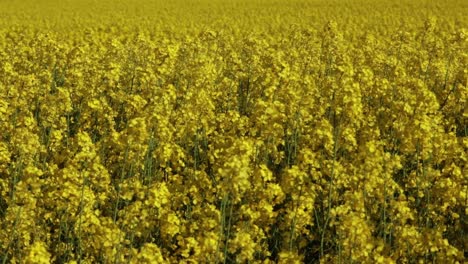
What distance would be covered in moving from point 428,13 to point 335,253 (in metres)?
22.6

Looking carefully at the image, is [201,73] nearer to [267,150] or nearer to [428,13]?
[267,150]

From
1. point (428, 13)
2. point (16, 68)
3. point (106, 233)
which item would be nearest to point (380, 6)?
point (428, 13)

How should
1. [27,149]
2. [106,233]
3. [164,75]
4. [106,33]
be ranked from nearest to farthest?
[106,233] → [27,149] → [164,75] → [106,33]

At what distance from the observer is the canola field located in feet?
17.4

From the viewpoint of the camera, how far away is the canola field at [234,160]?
5301 millimetres

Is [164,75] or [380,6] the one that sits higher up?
[380,6]

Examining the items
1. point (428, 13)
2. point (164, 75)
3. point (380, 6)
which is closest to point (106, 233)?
point (164, 75)

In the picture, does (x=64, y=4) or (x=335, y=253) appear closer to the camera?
(x=335, y=253)

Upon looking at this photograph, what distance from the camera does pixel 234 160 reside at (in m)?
4.91

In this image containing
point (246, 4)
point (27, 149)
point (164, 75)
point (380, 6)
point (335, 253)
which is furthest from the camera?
point (246, 4)

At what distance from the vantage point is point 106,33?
74.4ft

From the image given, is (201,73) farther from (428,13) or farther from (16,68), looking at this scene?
(428,13)

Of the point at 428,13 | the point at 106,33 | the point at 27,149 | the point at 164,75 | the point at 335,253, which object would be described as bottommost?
the point at 335,253

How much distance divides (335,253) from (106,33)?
18.7 m
